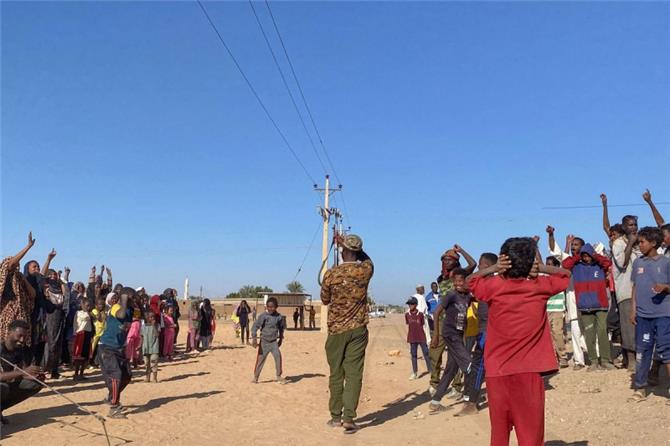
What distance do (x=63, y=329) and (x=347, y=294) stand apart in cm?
799

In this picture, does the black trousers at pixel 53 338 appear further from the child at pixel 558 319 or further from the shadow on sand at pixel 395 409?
the child at pixel 558 319

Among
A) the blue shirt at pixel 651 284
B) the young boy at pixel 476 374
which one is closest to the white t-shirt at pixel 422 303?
the young boy at pixel 476 374

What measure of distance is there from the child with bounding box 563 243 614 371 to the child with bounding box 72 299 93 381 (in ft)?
31.3

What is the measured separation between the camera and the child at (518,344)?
13.1ft

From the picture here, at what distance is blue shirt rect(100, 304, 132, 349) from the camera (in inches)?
326

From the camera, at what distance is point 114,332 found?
831 cm

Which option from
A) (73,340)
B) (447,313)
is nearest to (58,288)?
(73,340)

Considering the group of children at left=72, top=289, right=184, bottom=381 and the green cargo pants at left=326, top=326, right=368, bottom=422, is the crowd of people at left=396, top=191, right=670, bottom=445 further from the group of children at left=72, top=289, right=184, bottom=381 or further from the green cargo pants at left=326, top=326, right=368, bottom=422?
the group of children at left=72, top=289, right=184, bottom=381

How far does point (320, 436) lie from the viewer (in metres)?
7.14

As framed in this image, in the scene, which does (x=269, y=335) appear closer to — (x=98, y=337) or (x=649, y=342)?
(x=98, y=337)

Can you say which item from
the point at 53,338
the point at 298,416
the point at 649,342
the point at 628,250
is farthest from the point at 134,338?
the point at 649,342

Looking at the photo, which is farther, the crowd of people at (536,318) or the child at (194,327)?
the child at (194,327)

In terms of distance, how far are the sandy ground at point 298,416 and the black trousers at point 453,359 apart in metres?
0.38

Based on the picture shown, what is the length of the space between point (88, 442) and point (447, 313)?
494cm
